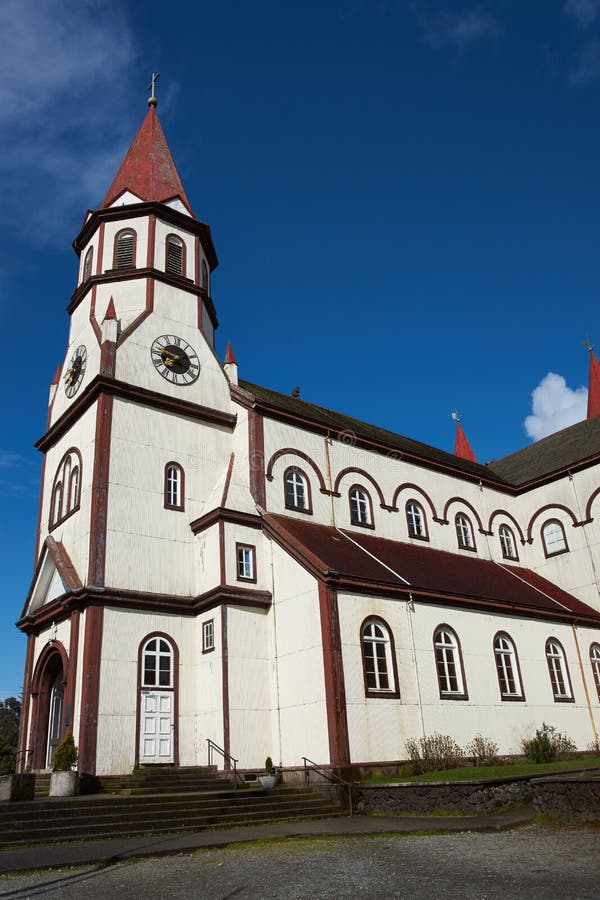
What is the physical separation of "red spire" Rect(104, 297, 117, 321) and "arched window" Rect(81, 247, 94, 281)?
2.67 metres

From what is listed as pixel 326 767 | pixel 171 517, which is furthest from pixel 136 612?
pixel 326 767

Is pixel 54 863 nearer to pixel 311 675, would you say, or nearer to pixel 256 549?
pixel 311 675

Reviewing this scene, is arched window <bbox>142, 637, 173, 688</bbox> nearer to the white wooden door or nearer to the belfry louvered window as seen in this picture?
the white wooden door

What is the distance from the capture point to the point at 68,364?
Result: 2656cm

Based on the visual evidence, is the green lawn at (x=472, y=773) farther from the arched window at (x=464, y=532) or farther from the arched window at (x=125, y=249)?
the arched window at (x=125, y=249)

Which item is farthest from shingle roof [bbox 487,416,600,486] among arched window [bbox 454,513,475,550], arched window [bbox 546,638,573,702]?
arched window [bbox 546,638,573,702]

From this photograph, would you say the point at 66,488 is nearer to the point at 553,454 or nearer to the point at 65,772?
the point at 65,772

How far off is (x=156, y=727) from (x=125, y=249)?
659 inches

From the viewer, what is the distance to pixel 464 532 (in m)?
30.8

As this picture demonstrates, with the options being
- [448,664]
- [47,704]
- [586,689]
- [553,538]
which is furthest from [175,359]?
[586,689]

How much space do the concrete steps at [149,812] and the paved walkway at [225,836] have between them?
38cm

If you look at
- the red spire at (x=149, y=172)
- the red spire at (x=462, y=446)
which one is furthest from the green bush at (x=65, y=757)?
the red spire at (x=462, y=446)

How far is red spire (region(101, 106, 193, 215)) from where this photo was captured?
28266 millimetres

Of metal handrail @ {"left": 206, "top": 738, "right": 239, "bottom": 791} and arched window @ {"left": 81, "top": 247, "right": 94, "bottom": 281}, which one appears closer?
metal handrail @ {"left": 206, "top": 738, "right": 239, "bottom": 791}
